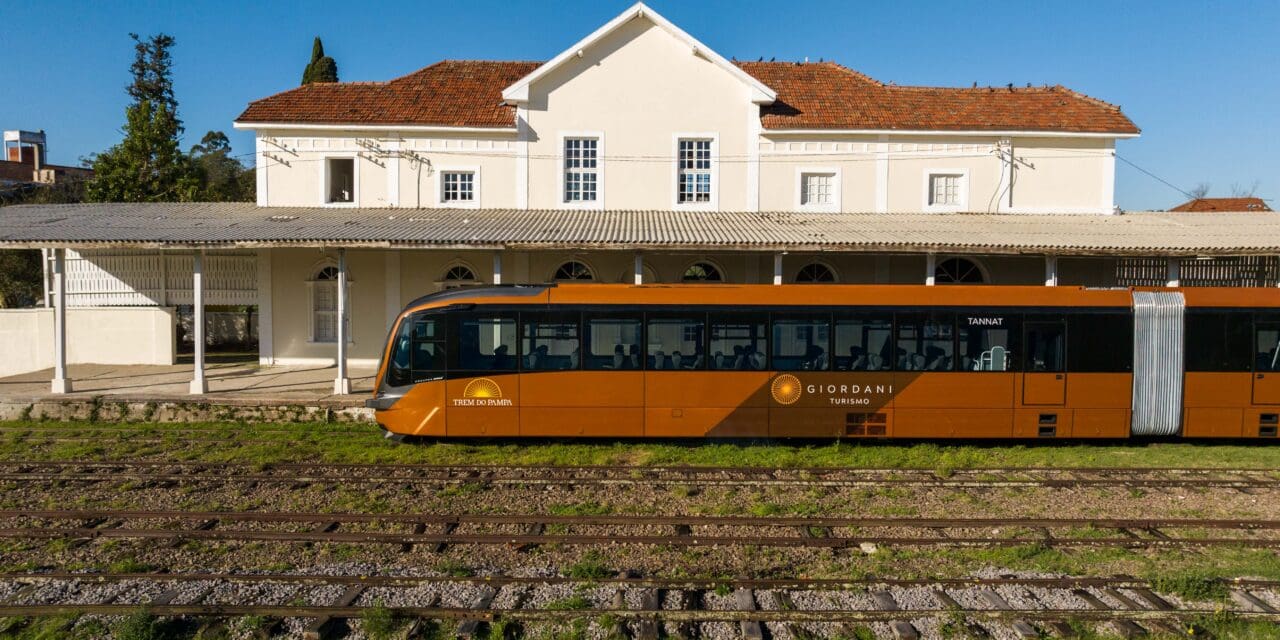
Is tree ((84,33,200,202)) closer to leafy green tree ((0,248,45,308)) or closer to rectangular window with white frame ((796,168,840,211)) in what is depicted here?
leafy green tree ((0,248,45,308))

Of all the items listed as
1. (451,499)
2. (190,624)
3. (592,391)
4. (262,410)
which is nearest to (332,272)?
(262,410)

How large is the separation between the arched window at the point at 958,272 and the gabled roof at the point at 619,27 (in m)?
6.71

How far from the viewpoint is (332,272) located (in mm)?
21297

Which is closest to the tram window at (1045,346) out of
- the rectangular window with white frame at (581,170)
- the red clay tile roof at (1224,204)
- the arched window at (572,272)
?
the arched window at (572,272)

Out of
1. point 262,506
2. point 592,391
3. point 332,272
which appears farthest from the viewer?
point 332,272

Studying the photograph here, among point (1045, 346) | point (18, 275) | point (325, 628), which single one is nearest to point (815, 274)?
point (1045, 346)

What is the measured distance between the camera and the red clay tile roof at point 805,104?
70.6ft

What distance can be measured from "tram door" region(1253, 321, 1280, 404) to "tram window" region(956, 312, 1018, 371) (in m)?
4.14

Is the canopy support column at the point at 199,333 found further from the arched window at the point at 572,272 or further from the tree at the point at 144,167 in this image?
the tree at the point at 144,167

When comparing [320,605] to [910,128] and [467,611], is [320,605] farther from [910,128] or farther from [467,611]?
[910,128]

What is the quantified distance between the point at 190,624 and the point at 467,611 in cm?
221

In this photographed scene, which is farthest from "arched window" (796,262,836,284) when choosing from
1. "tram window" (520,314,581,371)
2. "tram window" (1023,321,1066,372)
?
"tram window" (520,314,581,371)

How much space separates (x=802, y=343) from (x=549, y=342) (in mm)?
4147

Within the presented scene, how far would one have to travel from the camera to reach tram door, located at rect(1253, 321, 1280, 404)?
12641 mm
